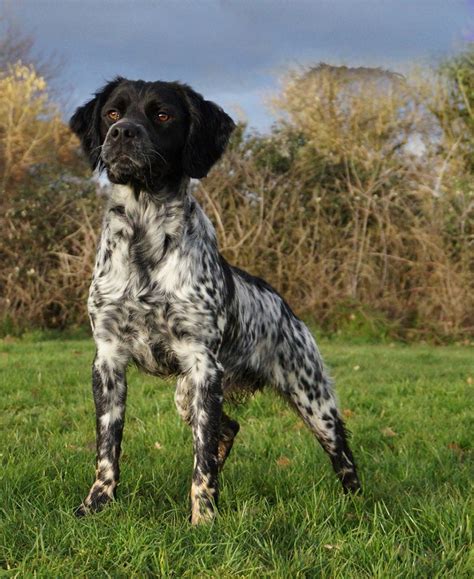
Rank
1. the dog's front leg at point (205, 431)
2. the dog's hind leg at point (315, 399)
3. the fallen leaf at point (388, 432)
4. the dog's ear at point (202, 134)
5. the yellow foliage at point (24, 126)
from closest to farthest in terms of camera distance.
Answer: the dog's front leg at point (205, 431) < the dog's ear at point (202, 134) < the dog's hind leg at point (315, 399) < the fallen leaf at point (388, 432) < the yellow foliage at point (24, 126)

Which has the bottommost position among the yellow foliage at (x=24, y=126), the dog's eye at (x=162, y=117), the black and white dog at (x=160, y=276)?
the black and white dog at (x=160, y=276)

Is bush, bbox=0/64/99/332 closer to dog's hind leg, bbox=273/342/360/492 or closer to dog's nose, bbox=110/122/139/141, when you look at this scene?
dog's hind leg, bbox=273/342/360/492

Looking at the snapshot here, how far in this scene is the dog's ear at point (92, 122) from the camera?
13.3 ft

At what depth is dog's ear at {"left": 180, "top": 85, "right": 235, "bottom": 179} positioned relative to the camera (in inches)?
152

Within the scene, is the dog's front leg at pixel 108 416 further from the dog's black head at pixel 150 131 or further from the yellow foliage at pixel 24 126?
the yellow foliage at pixel 24 126

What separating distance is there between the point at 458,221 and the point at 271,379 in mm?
8825

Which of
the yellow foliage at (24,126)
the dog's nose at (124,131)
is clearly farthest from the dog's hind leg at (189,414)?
the yellow foliage at (24,126)

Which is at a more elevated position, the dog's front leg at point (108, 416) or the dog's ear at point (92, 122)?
the dog's ear at point (92, 122)

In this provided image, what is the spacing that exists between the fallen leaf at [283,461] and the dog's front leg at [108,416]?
3.97 feet

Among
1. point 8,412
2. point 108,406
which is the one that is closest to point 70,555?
point 108,406

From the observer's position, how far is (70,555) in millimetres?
2914

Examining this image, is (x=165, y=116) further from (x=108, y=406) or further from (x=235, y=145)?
(x=235, y=145)

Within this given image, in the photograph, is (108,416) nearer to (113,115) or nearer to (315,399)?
(315,399)

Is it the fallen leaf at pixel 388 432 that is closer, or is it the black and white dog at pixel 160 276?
the black and white dog at pixel 160 276
